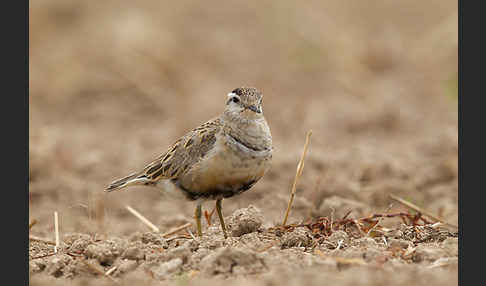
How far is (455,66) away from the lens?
15.0 meters

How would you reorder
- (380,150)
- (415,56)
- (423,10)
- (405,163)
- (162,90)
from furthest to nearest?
(423,10)
(415,56)
(162,90)
(380,150)
(405,163)

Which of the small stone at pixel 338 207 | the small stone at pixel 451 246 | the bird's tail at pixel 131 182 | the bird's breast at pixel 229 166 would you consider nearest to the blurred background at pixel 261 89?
the small stone at pixel 338 207

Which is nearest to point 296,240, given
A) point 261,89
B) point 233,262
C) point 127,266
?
point 233,262

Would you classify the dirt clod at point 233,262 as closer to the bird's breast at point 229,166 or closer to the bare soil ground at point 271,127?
the bare soil ground at point 271,127

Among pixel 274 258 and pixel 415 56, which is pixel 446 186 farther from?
pixel 415 56

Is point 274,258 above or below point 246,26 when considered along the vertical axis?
below

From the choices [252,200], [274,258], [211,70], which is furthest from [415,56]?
[274,258]

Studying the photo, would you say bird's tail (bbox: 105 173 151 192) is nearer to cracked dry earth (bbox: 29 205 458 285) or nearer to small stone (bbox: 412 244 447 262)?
cracked dry earth (bbox: 29 205 458 285)

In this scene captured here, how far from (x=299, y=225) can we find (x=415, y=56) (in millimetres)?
9855

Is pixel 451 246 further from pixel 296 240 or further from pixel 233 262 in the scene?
pixel 233 262

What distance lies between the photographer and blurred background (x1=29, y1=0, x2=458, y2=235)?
9.54 meters

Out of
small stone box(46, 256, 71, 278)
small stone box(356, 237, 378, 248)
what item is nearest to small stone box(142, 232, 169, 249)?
small stone box(46, 256, 71, 278)

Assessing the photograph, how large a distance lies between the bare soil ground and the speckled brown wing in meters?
0.61

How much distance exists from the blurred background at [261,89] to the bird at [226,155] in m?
1.19
